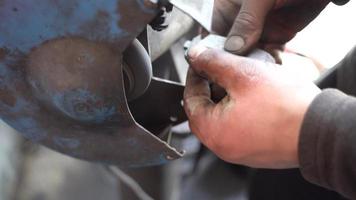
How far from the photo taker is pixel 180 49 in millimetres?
1146

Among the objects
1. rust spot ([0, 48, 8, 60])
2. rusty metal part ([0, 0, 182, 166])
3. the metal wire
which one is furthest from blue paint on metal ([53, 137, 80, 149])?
the metal wire

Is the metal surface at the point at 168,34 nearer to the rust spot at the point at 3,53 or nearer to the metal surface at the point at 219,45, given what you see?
the metal surface at the point at 219,45

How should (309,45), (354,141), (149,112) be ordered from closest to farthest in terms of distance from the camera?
(354,141) → (149,112) → (309,45)

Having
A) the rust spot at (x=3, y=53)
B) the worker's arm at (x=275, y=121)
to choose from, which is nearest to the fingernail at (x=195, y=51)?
the worker's arm at (x=275, y=121)

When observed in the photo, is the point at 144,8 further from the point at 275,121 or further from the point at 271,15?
the point at 271,15

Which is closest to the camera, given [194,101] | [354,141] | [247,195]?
Result: [354,141]

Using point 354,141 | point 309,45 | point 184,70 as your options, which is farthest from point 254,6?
point 309,45

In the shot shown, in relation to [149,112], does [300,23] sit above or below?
above

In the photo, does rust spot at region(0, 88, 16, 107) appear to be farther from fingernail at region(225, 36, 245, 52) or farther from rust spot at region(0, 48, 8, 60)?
fingernail at region(225, 36, 245, 52)

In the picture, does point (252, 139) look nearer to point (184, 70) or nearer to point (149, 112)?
point (149, 112)

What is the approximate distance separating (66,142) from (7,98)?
10 cm

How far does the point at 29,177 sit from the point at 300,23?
0.58 metres

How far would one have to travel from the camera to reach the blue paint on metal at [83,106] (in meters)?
0.54

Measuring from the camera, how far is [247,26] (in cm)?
65
